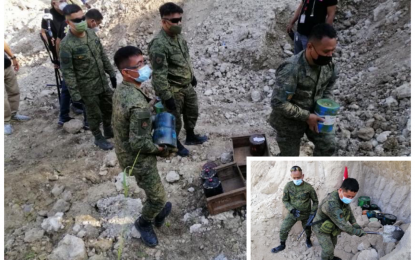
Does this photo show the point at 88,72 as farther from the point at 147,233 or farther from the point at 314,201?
the point at 314,201

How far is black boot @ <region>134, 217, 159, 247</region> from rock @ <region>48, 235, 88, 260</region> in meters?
0.57

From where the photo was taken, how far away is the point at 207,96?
6238 mm

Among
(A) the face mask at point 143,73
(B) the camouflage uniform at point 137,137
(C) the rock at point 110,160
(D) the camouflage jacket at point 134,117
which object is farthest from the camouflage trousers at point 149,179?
(C) the rock at point 110,160

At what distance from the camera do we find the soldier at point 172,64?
395cm

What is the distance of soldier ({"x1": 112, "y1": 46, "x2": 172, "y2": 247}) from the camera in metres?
2.80

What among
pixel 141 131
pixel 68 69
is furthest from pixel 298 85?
pixel 68 69

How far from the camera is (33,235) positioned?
349 centimetres

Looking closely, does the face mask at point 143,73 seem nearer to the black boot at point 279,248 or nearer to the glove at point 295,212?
the glove at point 295,212

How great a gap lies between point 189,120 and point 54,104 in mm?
3167

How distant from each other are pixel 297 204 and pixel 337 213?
581mm

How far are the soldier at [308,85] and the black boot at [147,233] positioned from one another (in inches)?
67.1

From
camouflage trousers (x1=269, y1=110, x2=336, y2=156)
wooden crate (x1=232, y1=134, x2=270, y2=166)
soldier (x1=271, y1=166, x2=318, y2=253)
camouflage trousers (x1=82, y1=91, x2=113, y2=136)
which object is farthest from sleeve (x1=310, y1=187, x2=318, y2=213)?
camouflage trousers (x1=82, y1=91, x2=113, y2=136)

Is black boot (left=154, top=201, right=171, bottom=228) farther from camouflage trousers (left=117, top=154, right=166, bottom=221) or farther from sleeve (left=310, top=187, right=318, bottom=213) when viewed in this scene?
sleeve (left=310, top=187, right=318, bottom=213)

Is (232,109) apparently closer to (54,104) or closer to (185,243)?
(185,243)
